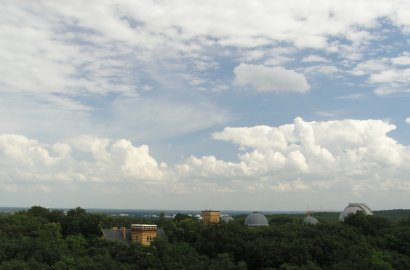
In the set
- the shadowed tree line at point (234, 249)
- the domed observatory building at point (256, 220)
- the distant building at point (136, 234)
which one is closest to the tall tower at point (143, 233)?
the distant building at point (136, 234)

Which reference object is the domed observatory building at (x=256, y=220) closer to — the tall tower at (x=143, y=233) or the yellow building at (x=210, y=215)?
the yellow building at (x=210, y=215)

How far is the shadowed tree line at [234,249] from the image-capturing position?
5162 cm

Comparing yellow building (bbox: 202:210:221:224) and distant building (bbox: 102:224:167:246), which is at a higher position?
yellow building (bbox: 202:210:221:224)

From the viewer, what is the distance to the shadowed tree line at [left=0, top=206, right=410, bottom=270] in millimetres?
51625

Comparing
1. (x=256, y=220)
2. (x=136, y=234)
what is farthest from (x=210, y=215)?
(x=136, y=234)

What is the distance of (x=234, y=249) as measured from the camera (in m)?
59.7

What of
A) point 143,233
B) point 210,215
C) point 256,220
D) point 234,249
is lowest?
point 234,249

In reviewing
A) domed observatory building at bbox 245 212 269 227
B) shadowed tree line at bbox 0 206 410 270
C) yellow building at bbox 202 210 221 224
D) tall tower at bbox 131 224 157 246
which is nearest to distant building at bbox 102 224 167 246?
tall tower at bbox 131 224 157 246

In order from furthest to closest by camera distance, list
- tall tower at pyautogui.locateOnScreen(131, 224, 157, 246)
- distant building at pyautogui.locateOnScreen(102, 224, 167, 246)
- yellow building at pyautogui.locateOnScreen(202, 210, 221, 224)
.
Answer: yellow building at pyautogui.locateOnScreen(202, 210, 221, 224) < tall tower at pyautogui.locateOnScreen(131, 224, 157, 246) < distant building at pyautogui.locateOnScreen(102, 224, 167, 246)

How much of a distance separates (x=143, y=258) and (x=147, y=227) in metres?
20.8

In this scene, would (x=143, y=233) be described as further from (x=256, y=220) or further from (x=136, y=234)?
(x=256, y=220)

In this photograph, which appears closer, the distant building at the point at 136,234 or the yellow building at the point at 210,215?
the distant building at the point at 136,234

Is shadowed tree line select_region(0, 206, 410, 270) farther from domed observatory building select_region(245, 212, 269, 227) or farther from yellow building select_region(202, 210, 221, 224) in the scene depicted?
yellow building select_region(202, 210, 221, 224)

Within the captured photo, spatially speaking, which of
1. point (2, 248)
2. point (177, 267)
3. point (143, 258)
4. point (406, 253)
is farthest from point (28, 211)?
point (406, 253)
